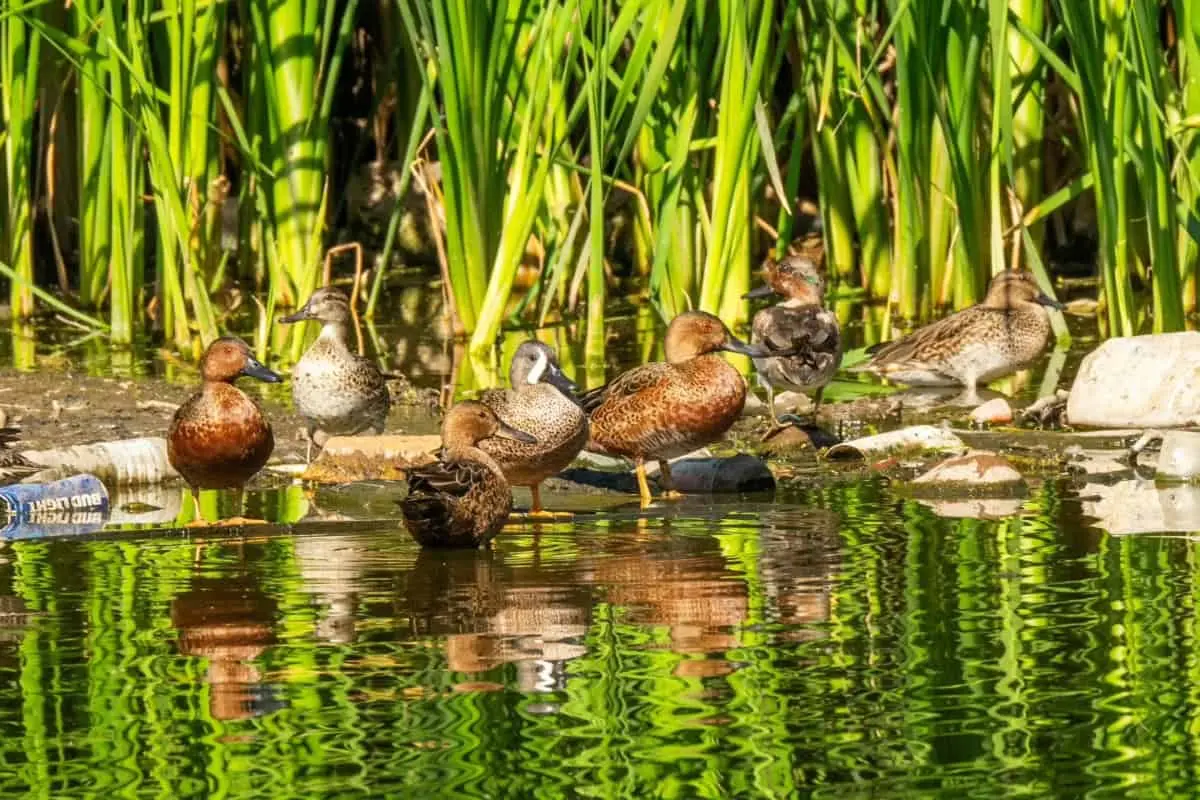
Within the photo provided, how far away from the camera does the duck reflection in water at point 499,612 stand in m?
4.96

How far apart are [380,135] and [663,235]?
600 centimetres

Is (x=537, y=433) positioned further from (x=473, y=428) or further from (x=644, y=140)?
(x=644, y=140)

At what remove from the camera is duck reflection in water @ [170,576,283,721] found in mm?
4632

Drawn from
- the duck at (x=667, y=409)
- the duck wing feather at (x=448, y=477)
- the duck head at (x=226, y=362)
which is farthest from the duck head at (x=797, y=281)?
the duck wing feather at (x=448, y=477)

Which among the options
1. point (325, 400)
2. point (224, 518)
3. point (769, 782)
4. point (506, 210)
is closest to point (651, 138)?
point (506, 210)

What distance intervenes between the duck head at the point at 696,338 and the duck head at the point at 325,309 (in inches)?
68.8

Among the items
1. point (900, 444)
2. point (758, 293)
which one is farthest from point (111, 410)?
point (900, 444)

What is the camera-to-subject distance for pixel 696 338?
8344 mm

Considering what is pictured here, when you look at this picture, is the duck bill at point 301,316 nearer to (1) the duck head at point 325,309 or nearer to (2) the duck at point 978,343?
(1) the duck head at point 325,309

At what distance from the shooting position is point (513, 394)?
25.3 feet

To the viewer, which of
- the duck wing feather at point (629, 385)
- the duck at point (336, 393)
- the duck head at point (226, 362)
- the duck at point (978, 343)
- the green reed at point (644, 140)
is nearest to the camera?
the duck head at point (226, 362)

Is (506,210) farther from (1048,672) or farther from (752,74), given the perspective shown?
(1048,672)

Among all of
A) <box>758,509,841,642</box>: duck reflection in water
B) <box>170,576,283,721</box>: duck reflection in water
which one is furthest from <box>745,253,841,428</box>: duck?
<box>170,576,283,721</box>: duck reflection in water

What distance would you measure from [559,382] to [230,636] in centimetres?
273
